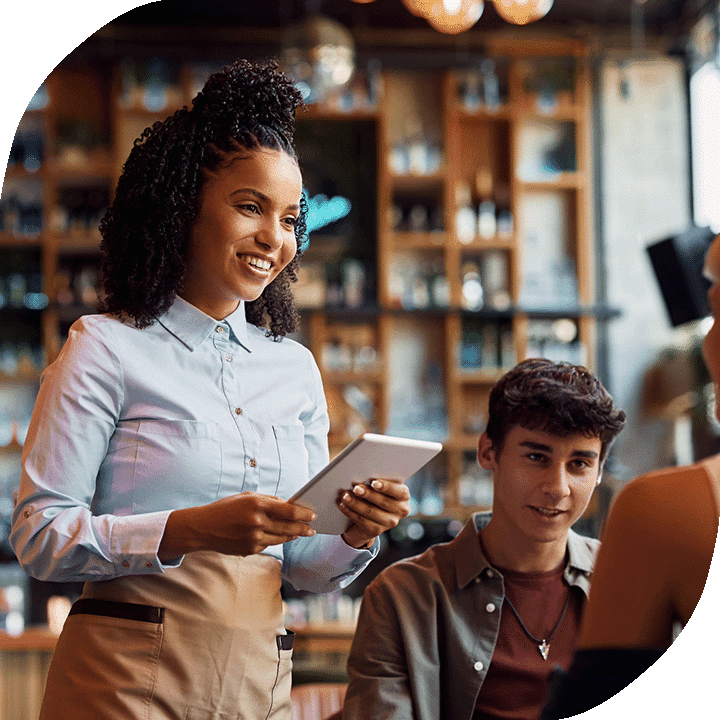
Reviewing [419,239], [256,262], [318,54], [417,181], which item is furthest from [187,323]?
[417,181]

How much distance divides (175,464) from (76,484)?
11 centimetres

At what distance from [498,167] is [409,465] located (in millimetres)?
4054

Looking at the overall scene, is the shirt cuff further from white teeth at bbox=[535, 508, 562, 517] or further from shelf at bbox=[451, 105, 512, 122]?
shelf at bbox=[451, 105, 512, 122]

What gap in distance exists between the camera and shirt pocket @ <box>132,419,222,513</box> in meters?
0.95

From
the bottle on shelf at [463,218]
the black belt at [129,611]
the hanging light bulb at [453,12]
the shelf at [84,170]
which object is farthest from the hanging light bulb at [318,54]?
the black belt at [129,611]

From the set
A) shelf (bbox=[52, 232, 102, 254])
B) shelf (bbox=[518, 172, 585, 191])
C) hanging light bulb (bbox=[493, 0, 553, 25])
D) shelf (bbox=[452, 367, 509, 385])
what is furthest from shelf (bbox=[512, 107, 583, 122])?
shelf (bbox=[52, 232, 102, 254])

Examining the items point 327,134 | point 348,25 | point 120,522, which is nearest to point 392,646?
point 120,522

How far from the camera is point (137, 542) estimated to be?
0.89m

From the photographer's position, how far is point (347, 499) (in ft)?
3.04

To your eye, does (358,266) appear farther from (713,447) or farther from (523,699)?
(523,699)

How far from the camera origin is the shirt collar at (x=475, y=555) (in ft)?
3.86

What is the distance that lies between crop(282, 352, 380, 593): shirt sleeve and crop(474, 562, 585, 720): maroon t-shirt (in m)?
0.21

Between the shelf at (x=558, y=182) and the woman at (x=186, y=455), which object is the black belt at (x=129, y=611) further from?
the shelf at (x=558, y=182)

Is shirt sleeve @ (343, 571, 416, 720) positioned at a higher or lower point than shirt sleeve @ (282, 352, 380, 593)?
lower
